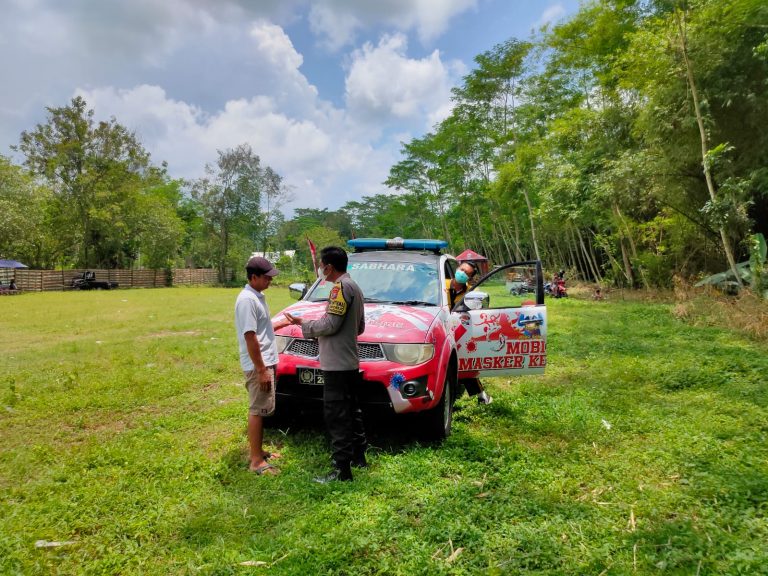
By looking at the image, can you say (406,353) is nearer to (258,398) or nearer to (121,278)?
(258,398)

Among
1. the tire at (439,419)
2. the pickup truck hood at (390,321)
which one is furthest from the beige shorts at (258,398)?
the tire at (439,419)

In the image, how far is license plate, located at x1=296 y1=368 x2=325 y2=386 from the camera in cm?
382

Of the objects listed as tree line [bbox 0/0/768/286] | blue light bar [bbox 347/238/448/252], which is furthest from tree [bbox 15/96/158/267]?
blue light bar [bbox 347/238/448/252]

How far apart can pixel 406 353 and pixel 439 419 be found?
2.34 ft

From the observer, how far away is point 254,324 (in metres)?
3.45

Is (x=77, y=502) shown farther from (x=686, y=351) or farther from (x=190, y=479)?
(x=686, y=351)

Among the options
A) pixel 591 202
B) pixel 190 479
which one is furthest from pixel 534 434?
pixel 591 202

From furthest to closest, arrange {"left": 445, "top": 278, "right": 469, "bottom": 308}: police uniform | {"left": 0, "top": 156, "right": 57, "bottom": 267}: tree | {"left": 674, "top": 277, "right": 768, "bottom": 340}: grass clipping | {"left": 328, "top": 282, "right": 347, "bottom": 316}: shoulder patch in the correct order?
{"left": 0, "top": 156, "right": 57, "bottom": 267}: tree < {"left": 674, "top": 277, "right": 768, "bottom": 340}: grass clipping < {"left": 445, "top": 278, "right": 469, "bottom": 308}: police uniform < {"left": 328, "top": 282, "right": 347, "bottom": 316}: shoulder patch

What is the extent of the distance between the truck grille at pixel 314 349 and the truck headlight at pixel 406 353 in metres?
0.08

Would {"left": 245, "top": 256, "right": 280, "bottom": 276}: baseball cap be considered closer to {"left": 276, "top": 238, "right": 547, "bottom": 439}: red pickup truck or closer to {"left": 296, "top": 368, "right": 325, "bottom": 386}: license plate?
{"left": 276, "top": 238, "right": 547, "bottom": 439}: red pickup truck

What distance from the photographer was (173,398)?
5.65 metres

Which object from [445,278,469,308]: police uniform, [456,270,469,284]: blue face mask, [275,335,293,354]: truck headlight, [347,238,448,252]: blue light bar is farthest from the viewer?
[347,238,448,252]: blue light bar

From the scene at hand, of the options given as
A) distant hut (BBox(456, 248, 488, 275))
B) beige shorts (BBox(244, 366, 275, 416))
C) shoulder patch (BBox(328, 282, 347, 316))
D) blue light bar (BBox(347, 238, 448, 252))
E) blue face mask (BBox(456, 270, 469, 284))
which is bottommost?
beige shorts (BBox(244, 366, 275, 416))

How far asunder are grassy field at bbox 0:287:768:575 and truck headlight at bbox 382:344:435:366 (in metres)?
0.68
